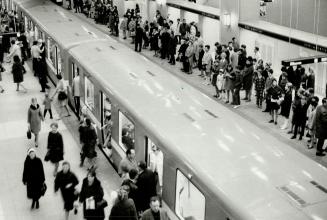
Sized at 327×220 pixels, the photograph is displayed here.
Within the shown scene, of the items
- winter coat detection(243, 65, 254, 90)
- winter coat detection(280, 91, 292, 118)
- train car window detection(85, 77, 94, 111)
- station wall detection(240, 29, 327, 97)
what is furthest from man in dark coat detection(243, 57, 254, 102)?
train car window detection(85, 77, 94, 111)

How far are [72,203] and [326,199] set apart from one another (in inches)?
196

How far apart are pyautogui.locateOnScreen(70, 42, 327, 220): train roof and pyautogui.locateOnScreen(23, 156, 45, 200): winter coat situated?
2178 mm

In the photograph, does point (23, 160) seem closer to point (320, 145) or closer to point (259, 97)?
point (320, 145)

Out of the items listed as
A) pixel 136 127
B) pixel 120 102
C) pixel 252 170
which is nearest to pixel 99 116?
pixel 120 102

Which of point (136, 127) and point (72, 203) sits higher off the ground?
point (136, 127)

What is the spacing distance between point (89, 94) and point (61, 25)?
6.27 meters

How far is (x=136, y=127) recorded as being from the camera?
10.2 m

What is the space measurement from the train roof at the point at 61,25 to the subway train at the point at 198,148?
2571 mm

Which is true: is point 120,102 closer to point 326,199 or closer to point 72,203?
point 72,203

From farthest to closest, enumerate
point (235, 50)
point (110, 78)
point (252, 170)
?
point (235, 50) → point (110, 78) → point (252, 170)

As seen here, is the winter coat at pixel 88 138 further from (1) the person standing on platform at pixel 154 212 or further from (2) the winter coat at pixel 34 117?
(1) the person standing on platform at pixel 154 212

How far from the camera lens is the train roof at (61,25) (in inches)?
671

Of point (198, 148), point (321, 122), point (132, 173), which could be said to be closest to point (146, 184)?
point (132, 173)

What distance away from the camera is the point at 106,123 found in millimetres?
12789
